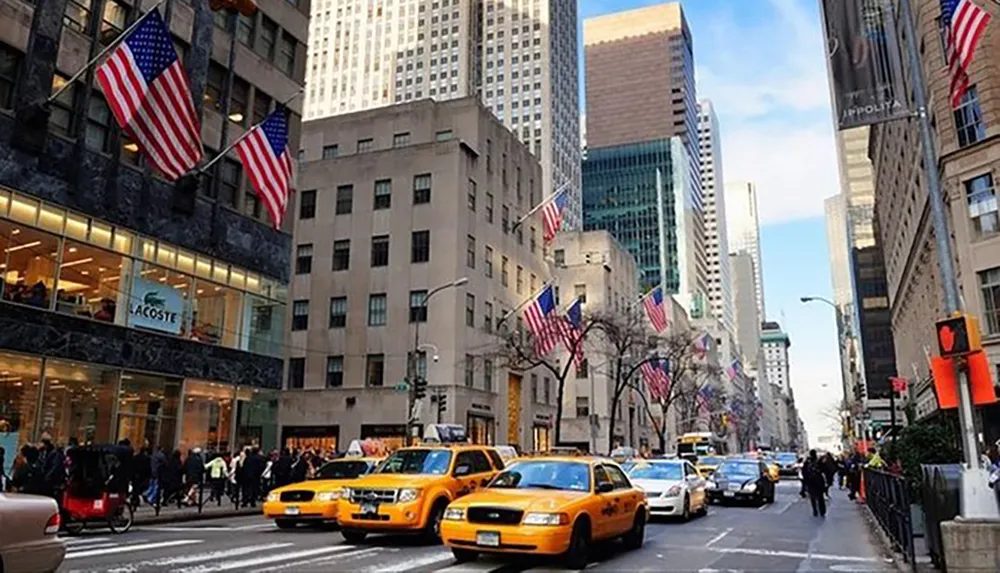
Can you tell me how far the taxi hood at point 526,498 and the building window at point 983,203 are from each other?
32226mm

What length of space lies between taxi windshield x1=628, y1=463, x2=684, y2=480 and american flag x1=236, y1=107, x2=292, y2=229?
521 inches

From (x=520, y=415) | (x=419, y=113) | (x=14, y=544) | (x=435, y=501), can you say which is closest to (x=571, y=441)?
(x=520, y=415)

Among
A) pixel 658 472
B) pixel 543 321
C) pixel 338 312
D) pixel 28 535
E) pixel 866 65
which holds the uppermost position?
pixel 338 312

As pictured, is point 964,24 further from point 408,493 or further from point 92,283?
point 92,283

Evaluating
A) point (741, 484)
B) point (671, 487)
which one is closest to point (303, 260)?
point (741, 484)

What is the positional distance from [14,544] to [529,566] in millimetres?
6639

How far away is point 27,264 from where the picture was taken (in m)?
23.3

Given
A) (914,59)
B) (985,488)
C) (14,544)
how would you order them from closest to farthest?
(14,544) → (985,488) → (914,59)

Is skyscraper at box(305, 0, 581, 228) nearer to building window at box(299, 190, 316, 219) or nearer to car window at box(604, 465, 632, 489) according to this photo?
building window at box(299, 190, 316, 219)

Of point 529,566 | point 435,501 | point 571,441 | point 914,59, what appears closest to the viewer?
point 529,566

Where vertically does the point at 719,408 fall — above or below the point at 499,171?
below

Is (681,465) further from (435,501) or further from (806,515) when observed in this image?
(435,501)

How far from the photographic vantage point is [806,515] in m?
22.6

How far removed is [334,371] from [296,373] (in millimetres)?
2712
